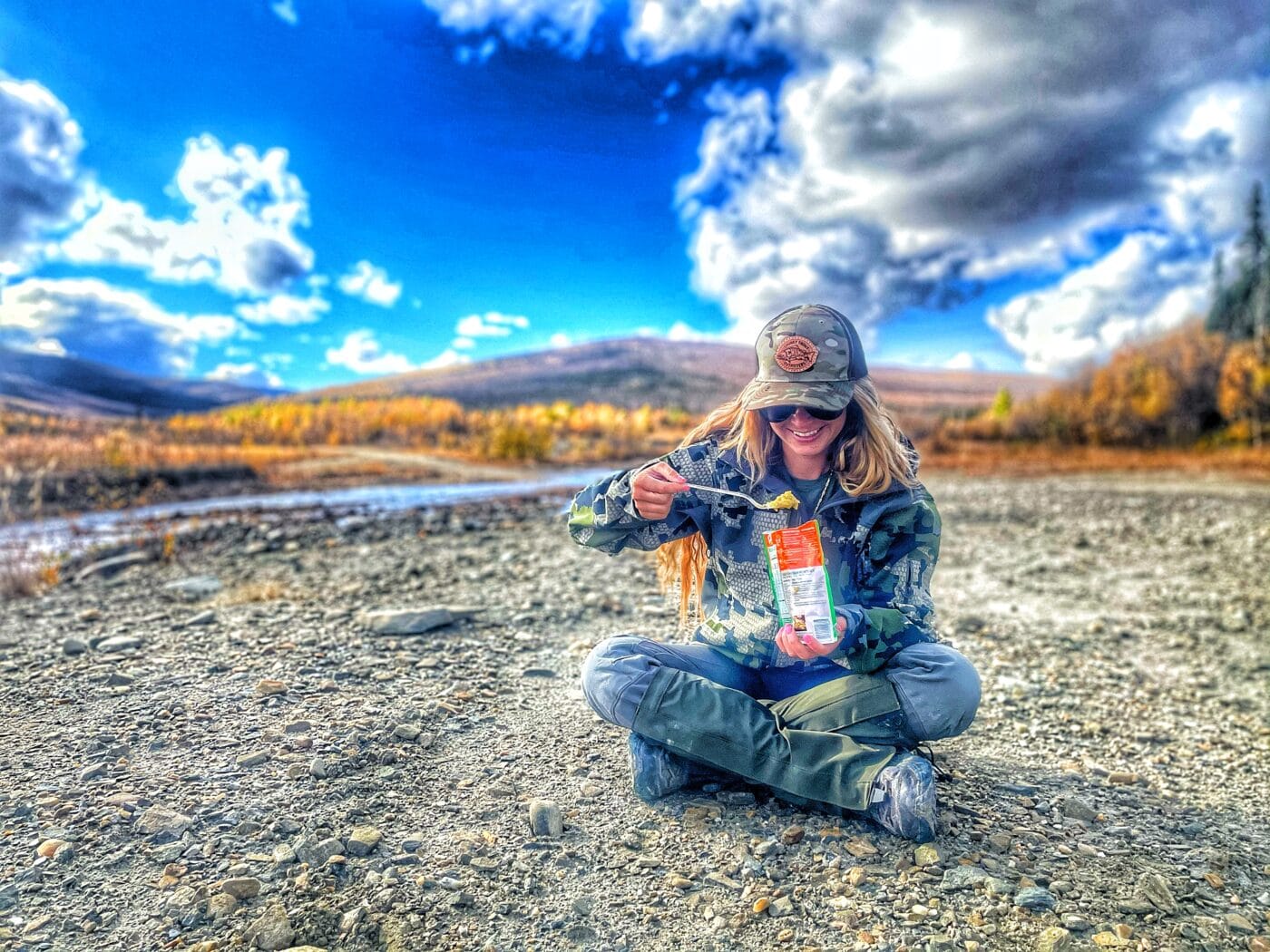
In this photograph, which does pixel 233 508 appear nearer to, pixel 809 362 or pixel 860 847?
pixel 809 362

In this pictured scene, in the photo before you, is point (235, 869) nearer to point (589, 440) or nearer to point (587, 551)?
point (587, 551)

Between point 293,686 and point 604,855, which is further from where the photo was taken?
point 293,686

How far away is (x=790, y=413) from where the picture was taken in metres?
2.78

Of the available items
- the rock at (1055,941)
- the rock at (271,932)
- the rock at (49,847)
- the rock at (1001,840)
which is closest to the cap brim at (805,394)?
the rock at (1001,840)

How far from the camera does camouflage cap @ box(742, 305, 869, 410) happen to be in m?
2.67

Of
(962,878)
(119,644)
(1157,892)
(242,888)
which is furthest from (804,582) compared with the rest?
(119,644)

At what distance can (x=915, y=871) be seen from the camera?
2387mm

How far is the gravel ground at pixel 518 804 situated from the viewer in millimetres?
2172

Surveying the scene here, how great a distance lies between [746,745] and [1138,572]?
23.6ft

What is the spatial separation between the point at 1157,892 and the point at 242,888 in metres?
2.76

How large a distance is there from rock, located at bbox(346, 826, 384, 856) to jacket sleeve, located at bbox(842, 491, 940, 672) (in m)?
1.72

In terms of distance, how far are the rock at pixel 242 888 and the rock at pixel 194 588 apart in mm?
3916

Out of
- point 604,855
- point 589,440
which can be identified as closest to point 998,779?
point 604,855

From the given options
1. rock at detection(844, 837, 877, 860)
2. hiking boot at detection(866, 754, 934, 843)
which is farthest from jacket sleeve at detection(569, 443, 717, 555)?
rock at detection(844, 837, 877, 860)
